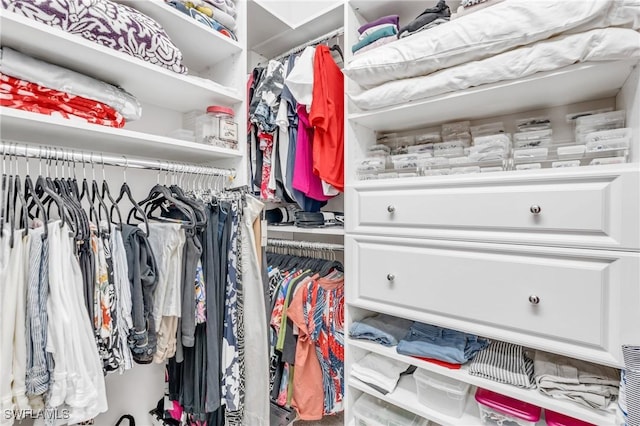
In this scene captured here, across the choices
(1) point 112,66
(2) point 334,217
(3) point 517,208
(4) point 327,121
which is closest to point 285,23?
(4) point 327,121

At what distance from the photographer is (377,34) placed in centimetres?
122

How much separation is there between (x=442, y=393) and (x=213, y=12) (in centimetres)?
173

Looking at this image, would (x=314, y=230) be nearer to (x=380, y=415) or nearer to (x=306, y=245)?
(x=306, y=245)

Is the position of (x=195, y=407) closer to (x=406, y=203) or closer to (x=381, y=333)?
(x=381, y=333)

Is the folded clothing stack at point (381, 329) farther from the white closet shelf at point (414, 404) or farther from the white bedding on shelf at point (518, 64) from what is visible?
the white bedding on shelf at point (518, 64)

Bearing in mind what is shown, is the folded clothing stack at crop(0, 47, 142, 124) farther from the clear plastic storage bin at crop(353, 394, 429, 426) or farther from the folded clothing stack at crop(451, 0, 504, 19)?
the clear plastic storage bin at crop(353, 394, 429, 426)

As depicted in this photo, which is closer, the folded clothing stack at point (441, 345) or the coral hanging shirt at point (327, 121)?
the folded clothing stack at point (441, 345)

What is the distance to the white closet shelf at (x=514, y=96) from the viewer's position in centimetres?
86

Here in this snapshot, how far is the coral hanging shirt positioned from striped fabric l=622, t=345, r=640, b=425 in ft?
3.38

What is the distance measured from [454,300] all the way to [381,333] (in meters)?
0.35

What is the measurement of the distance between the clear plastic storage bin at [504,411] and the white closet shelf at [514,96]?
0.99m

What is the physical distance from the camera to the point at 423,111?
1.16 meters

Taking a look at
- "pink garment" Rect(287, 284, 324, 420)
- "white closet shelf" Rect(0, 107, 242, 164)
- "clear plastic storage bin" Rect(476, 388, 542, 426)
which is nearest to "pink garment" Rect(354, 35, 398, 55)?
"white closet shelf" Rect(0, 107, 242, 164)

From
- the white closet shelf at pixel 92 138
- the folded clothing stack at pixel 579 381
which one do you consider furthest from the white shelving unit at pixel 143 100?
the folded clothing stack at pixel 579 381
